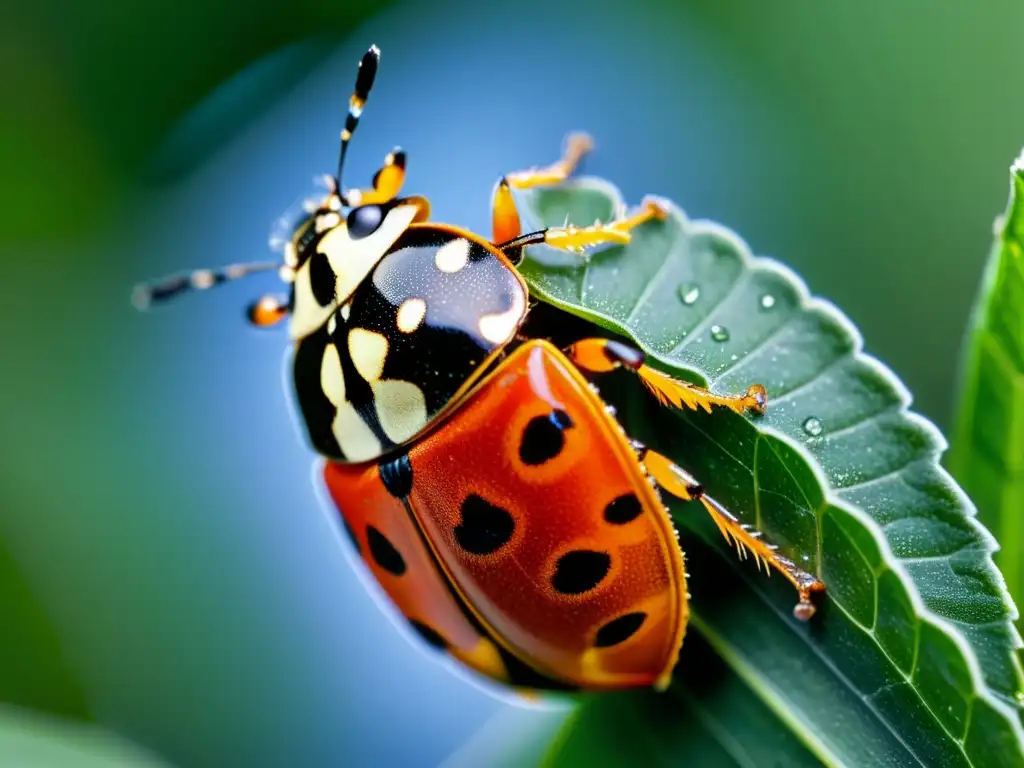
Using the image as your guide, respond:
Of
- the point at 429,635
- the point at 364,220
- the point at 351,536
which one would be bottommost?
the point at 429,635

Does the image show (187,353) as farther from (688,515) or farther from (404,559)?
(688,515)

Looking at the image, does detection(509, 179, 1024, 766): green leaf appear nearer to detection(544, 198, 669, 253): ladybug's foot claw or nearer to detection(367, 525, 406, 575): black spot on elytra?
detection(544, 198, 669, 253): ladybug's foot claw

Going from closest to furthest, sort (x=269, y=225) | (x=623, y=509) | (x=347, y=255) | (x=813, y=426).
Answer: (x=813, y=426), (x=623, y=509), (x=347, y=255), (x=269, y=225)

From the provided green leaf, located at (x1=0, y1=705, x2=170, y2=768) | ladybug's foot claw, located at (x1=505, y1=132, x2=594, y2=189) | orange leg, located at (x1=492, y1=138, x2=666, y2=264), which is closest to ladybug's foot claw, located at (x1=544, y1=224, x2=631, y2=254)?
A: orange leg, located at (x1=492, y1=138, x2=666, y2=264)

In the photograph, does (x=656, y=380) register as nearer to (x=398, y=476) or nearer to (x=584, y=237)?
(x=584, y=237)

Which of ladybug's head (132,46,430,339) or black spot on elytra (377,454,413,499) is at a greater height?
ladybug's head (132,46,430,339)

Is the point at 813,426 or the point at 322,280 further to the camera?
the point at 322,280

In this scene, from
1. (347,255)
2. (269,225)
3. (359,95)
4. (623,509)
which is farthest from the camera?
(269,225)

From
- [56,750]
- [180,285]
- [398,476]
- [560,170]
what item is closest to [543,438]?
[398,476]
